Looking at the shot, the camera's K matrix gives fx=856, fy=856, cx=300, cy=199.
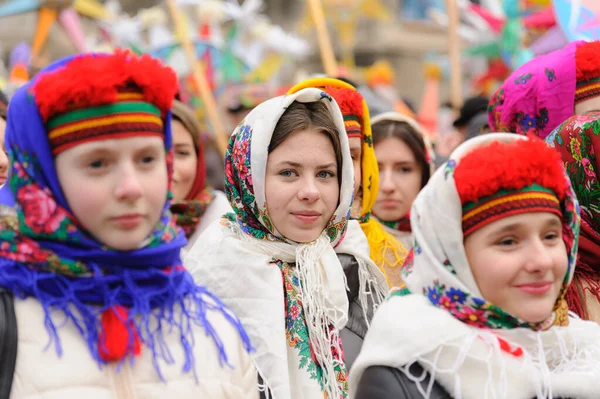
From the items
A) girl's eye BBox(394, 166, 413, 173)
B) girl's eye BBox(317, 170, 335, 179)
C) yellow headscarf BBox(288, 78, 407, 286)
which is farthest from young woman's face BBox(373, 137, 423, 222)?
girl's eye BBox(317, 170, 335, 179)

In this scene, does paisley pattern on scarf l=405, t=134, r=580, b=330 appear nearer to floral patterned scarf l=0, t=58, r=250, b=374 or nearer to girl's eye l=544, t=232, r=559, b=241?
girl's eye l=544, t=232, r=559, b=241

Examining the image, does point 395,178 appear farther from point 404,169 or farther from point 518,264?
point 518,264

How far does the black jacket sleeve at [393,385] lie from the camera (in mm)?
2221

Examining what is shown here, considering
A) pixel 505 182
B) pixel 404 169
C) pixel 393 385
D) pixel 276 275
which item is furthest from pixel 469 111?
pixel 393 385

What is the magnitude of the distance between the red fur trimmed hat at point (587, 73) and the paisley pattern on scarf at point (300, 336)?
144cm

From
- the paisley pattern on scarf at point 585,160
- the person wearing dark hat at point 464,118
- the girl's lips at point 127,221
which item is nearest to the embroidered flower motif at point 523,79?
the paisley pattern on scarf at point 585,160

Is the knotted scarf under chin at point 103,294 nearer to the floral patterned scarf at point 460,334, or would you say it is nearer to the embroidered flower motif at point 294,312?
the floral patterned scarf at point 460,334

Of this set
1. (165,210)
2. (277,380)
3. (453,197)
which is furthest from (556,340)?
(165,210)

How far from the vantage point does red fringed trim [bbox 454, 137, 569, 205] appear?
224cm

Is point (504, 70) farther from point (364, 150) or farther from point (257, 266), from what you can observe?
point (257, 266)

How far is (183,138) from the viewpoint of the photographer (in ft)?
14.9

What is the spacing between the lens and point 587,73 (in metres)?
3.47

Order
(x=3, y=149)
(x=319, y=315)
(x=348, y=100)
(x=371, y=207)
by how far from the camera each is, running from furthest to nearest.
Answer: (x=371, y=207) → (x=348, y=100) → (x=3, y=149) → (x=319, y=315)

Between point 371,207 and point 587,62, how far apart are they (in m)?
1.08
